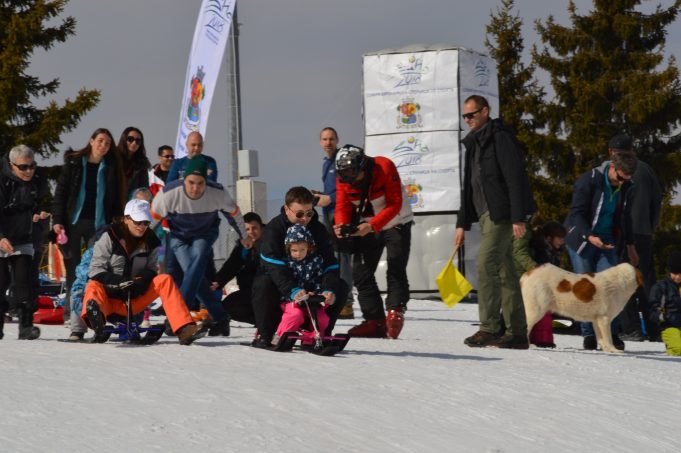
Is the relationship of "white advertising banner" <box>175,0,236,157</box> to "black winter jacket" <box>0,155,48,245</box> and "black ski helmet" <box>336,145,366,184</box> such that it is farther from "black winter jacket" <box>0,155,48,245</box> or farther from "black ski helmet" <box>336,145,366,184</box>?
"black ski helmet" <box>336,145,366,184</box>

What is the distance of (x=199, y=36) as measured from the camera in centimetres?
2089

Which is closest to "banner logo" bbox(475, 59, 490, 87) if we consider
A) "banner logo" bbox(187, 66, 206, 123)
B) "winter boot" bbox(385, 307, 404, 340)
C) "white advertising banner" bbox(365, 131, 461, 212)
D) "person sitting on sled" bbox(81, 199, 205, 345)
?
"white advertising banner" bbox(365, 131, 461, 212)

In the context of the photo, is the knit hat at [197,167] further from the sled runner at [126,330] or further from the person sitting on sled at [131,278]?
the sled runner at [126,330]

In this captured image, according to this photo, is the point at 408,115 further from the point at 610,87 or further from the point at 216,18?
the point at 610,87

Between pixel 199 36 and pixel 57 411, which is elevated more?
pixel 199 36

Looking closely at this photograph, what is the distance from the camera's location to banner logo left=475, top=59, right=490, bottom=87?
20.7 metres

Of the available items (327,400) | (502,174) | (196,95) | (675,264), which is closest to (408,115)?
(196,95)

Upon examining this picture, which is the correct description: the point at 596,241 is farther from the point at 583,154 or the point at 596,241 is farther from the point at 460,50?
the point at 583,154

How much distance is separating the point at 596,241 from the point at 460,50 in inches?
413

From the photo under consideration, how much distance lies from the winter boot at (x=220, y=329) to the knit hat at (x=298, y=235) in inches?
83.3

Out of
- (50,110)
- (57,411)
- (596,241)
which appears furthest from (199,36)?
(57,411)

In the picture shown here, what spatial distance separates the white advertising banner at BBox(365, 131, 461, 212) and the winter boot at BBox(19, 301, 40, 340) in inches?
446

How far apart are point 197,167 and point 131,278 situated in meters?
1.52

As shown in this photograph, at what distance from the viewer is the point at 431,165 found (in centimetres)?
2028
